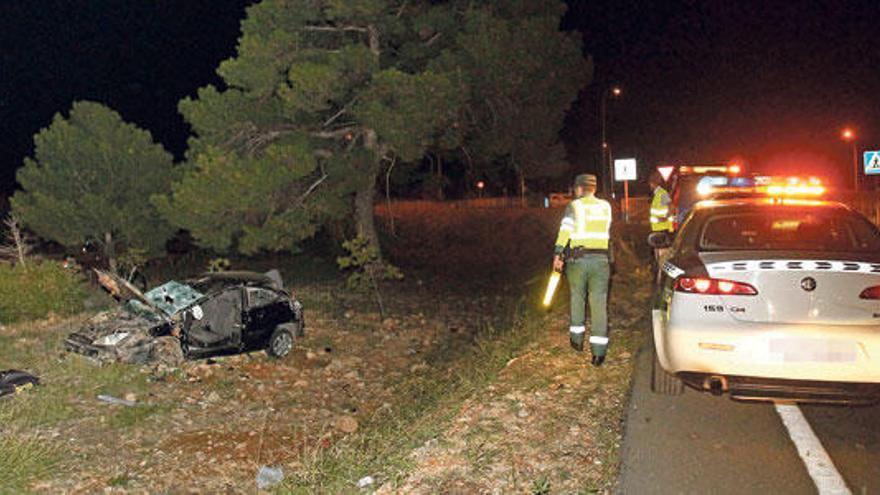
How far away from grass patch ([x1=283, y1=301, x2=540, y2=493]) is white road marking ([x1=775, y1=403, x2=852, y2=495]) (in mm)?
2498

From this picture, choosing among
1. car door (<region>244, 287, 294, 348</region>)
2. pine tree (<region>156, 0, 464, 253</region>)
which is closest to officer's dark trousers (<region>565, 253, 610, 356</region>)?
car door (<region>244, 287, 294, 348</region>)

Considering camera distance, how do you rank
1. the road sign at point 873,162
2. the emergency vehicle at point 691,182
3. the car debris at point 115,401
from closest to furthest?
the car debris at point 115,401 → the emergency vehicle at point 691,182 → the road sign at point 873,162

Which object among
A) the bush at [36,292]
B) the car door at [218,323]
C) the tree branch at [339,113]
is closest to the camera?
the car door at [218,323]

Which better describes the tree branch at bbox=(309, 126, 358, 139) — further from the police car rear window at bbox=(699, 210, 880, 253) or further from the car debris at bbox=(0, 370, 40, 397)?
the police car rear window at bbox=(699, 210, 880, 253)

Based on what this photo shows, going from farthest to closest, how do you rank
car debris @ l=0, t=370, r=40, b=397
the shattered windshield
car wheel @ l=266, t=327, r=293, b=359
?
1. car wheel @ l=266, t=327, r=293, b=359
2. the shattered windshield
3. car debris @ l=0, t=370, r=40, b=397

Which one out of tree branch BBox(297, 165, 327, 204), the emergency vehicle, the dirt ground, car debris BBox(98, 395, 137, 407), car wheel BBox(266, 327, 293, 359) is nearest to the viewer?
the dirt ground

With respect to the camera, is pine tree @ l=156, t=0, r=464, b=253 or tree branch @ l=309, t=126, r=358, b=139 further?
tree branch @ l=309, t=126, r=358, b=139

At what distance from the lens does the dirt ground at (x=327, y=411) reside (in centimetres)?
511

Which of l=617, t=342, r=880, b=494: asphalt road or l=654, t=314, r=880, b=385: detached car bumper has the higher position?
l=654, t=314, r=880, b=385: detached car bumper

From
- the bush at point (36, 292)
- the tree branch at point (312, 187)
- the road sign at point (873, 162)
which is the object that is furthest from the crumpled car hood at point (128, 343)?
the road sign at point (873, 162)

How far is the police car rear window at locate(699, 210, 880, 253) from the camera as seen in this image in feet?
19.1

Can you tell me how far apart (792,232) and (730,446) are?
2.93m

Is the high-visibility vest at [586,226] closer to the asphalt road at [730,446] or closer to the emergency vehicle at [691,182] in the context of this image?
the asphalt road at [730,446]

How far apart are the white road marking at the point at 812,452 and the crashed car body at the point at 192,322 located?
7608 mm
